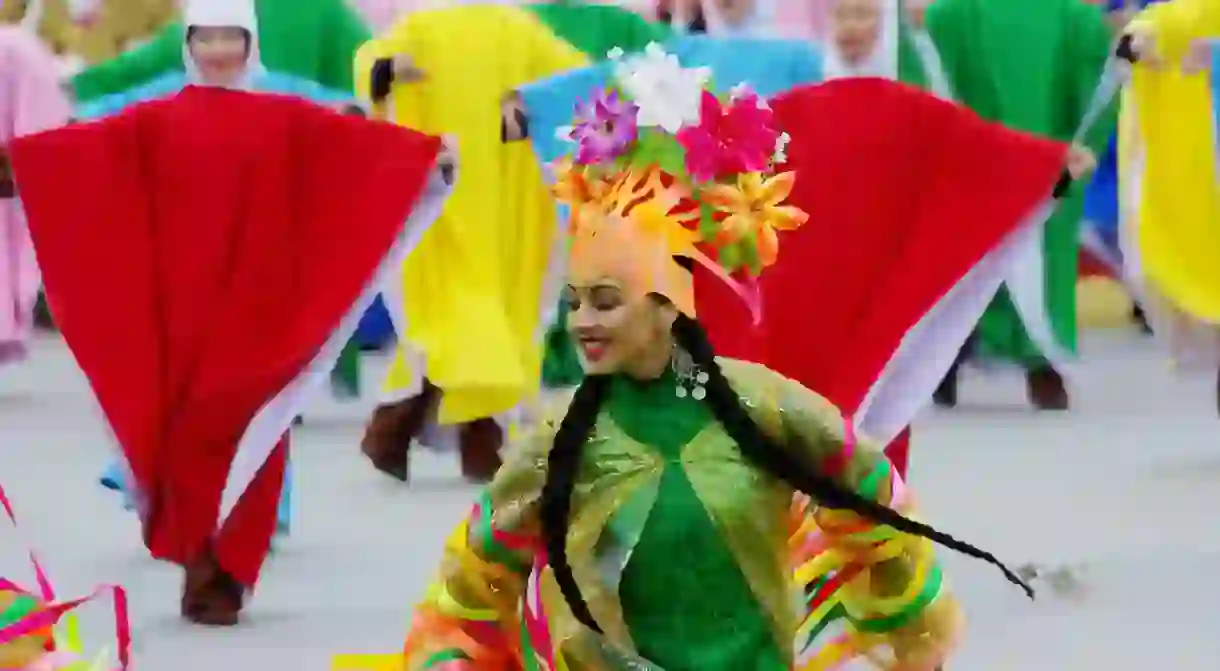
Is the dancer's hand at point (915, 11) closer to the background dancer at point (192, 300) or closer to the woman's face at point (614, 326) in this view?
the background dancer at point (192, 300)

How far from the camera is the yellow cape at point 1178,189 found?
786 cm

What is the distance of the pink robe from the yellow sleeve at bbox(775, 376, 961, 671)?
20.2 feet

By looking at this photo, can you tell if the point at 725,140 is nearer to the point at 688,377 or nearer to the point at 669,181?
the point at 669,181

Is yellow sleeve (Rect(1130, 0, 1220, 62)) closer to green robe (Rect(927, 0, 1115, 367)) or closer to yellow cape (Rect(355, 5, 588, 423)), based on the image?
green robe (Rect(927, 0, 1115, 367))

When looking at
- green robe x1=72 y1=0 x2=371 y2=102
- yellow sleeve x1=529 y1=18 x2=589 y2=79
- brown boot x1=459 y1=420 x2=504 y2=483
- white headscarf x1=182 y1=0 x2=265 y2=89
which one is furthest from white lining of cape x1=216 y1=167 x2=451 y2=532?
green robe x1=72 y1=0 x2=371 y2=102

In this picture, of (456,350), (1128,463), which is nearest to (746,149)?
(456,350)

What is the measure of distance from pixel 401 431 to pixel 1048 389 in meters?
2.47

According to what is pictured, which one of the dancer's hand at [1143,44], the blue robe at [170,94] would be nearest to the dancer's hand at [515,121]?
the blue robe at [170,94]

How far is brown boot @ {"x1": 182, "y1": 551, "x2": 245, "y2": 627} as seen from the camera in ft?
18.5

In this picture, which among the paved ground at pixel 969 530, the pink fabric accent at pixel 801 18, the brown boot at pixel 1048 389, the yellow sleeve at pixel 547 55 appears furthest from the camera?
the brown boot at pixel 1048 389

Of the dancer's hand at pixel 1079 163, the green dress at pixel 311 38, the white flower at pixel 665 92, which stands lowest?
the green dress at pixel 311 38

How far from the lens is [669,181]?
3.28 meters

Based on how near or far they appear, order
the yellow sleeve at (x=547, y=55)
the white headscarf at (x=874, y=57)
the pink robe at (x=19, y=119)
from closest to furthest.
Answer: the white headscarf at (x=874, y=57) → the yellow sleeve at (x=547, y=55) → the pink robe at (x=19, y=119)

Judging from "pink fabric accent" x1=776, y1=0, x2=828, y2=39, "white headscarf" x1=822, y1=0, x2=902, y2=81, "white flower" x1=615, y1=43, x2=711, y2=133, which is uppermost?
"white flower" x1=615, y1=43, x2=711, y2=133
